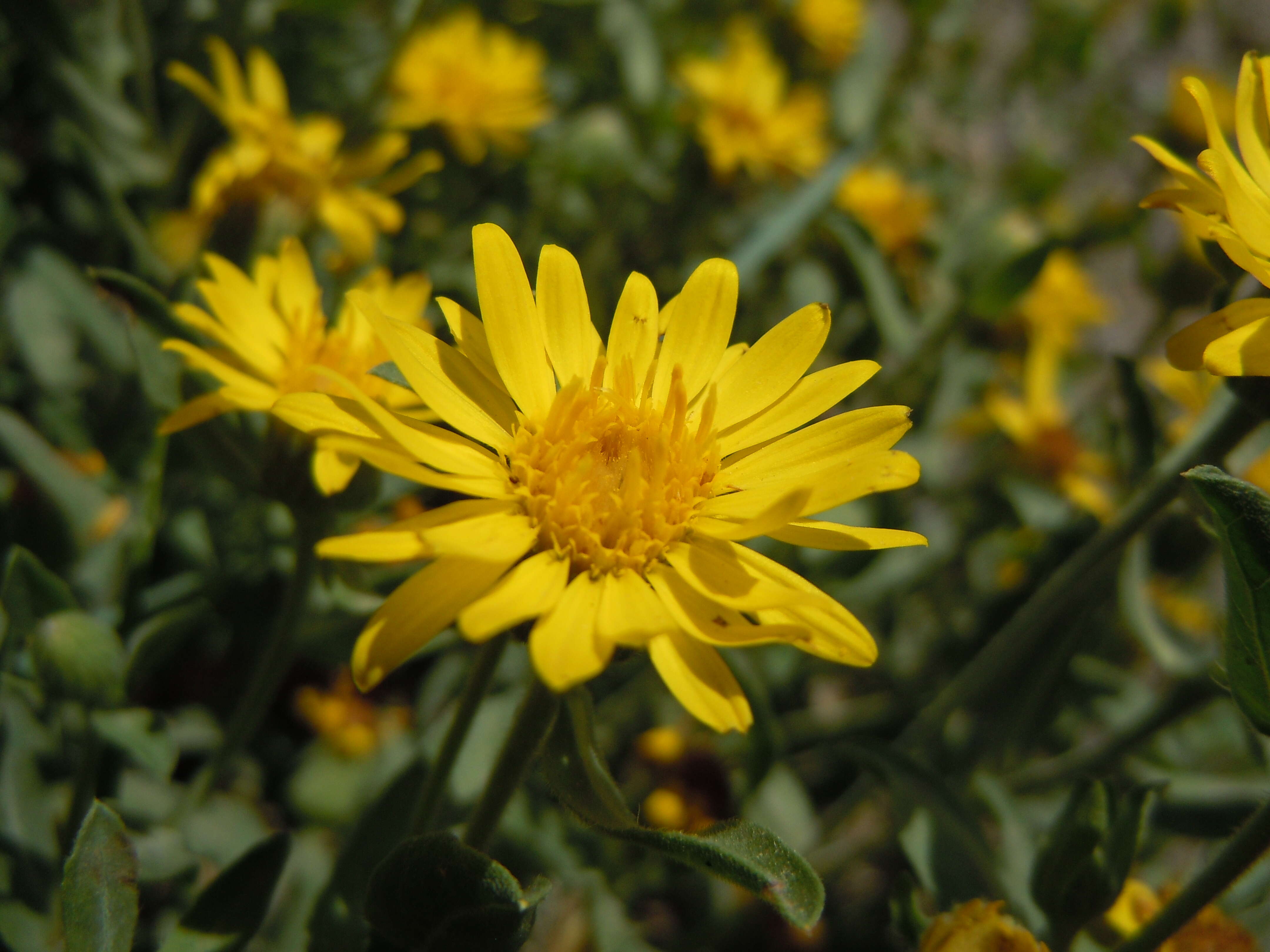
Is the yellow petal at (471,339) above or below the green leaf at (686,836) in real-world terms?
above

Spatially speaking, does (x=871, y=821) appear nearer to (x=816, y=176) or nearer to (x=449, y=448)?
(x=816, y=176)

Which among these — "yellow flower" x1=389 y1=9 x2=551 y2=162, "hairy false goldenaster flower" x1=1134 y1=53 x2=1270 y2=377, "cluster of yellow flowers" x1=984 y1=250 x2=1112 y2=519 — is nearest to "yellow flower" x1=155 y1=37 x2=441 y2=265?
"yellow flower" x1=389 y1=9 x2=551 y2=162

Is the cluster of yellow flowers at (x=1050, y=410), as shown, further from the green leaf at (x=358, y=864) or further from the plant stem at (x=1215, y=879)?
the green leaf at (x=358, y=864)

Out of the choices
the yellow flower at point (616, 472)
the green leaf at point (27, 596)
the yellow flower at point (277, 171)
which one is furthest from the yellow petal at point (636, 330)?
the yellow flower at point (277, 171)

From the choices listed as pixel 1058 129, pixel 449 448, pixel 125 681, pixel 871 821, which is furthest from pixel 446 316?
pixel 1058 129

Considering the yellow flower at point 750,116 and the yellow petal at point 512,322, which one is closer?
the yellow petal at point 512,322

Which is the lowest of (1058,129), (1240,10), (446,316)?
(446,316)
